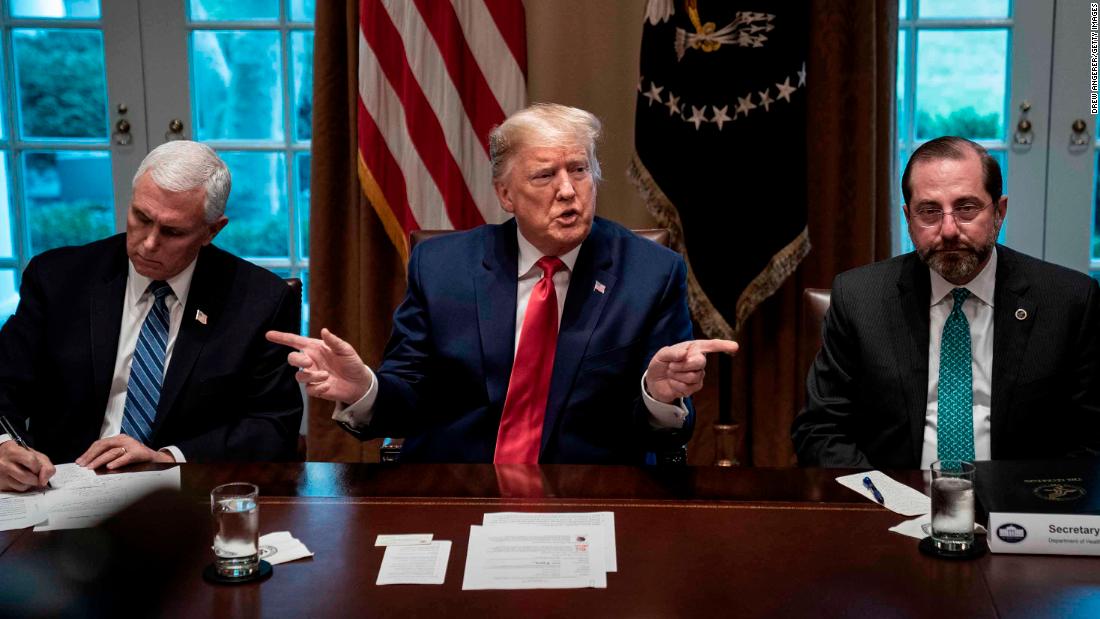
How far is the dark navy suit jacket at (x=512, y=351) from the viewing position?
232 centimetres

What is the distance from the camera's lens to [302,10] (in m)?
4.07

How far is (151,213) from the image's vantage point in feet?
7.88

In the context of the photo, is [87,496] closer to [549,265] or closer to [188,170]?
[188,170]

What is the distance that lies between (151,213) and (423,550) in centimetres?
127

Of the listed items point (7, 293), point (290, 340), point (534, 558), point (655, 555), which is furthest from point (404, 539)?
point (7, 293)

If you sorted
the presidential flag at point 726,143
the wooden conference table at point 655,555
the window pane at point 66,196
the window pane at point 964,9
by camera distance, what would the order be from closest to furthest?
the wooden conference table at point 655,555, the presidential flag at point 726,143, the window pane at point 964,9, the window pane at point 66,196

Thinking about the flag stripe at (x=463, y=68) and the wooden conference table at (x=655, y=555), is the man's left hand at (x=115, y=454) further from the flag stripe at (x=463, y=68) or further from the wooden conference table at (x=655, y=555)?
the flag stripe at (x=463, y=68)

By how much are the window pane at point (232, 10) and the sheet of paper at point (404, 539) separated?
300 cm

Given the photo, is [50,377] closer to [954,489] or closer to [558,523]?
[558,523]

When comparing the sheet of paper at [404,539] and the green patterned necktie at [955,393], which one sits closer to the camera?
the sheet of paper at [404,539]

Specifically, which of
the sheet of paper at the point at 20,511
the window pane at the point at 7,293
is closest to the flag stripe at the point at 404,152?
the window pane at the point at 7,293

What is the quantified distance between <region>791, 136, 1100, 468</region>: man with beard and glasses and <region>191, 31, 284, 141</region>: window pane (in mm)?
2641

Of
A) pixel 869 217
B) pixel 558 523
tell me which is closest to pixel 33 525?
pixel 558 523

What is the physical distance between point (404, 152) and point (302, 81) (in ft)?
2.34
